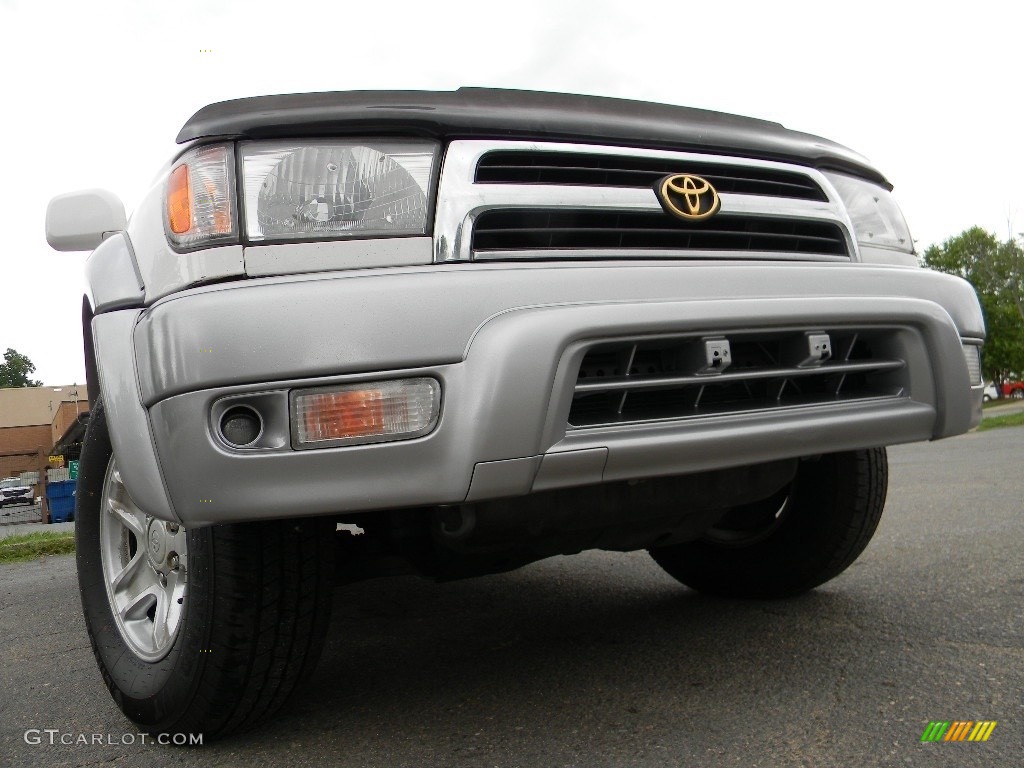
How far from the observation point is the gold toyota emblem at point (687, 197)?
1.71 meters

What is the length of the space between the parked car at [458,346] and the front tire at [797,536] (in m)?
0.55

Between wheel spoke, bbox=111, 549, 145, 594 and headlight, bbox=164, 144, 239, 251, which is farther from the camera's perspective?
wheel spoke, bbox=111, 549, 145, 594

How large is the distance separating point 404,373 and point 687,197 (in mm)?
702

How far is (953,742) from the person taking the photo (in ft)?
5.10

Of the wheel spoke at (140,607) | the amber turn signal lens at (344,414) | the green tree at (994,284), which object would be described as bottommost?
the green tree at (994,284)

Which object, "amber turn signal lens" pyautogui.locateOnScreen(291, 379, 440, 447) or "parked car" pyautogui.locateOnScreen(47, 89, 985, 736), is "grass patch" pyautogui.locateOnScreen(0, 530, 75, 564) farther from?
"amber turn signal lens" pyautogui.locateOnScreen(291, 379, 440, 447)

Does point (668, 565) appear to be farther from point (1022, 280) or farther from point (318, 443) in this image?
point (1022, 280)

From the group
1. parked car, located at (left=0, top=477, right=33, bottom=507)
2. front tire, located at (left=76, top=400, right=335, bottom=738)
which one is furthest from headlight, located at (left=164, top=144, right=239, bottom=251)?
parked car, located at (left=0, top=477, right=33, bottom=507)

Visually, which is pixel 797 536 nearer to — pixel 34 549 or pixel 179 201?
pixel 179 201

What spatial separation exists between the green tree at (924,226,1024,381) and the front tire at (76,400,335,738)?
42.0 meters

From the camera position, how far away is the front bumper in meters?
1.42

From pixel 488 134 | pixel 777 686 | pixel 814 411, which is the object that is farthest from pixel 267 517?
pixel 777 686

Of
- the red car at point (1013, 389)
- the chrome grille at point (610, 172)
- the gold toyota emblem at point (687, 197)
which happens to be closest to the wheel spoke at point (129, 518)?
the chrome grille at point (610, 172)

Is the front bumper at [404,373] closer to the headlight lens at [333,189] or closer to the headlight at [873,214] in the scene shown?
the headlight lens at [333,189]
